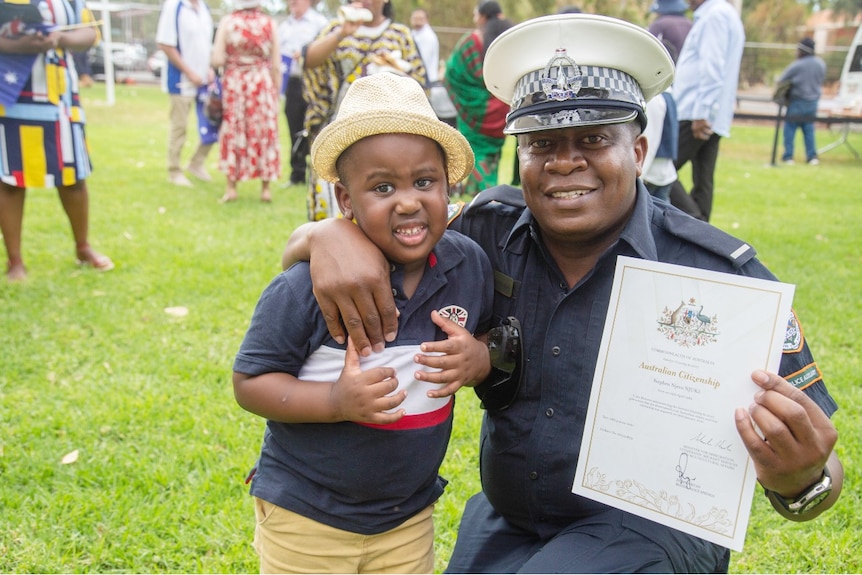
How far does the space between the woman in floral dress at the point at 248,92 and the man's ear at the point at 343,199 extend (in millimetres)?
5934

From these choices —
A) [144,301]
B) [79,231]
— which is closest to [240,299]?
[144,301]

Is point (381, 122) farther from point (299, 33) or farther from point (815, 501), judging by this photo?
point (299, 33)

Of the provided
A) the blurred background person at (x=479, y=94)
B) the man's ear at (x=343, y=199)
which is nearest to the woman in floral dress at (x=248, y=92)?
the blurred background person at (x=479, y=94)

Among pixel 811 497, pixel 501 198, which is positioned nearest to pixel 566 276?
pixel 501 198

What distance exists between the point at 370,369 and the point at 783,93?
1292 cm

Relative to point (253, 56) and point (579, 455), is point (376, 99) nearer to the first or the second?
point (579, 455)

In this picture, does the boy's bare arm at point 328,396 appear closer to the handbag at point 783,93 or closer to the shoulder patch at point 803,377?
the shoulder patch at point 803,377

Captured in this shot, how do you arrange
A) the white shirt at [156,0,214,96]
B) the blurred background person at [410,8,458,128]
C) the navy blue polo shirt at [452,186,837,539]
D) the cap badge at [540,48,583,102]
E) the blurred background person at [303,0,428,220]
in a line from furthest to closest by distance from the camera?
the white shirt at [156,0,214,96]
the blurred background person at [410,8,458,128]
the blurred background person at [303,0,428,220]
the navy blue polo shirt at [452,186,837,539]
the cap badge at [540,48,583,102]

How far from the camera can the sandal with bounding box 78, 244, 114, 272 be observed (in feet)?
17.1

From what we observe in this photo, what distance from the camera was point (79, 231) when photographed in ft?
16.8

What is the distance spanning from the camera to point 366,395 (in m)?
1.66

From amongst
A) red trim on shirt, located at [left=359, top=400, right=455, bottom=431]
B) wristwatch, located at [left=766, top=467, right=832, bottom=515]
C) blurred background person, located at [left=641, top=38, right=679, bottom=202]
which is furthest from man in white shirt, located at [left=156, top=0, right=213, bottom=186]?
wristwatch, located at [left=766, top=467, right=832, bottom=515]

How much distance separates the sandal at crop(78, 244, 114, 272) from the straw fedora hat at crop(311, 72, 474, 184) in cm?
387
